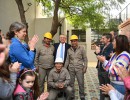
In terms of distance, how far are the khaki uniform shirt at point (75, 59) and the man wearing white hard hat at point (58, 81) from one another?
50cm

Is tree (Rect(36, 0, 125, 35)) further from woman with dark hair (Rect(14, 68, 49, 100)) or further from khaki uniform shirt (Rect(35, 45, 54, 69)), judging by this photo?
woman with dark hair (Rect(14, 68, 49, 100))

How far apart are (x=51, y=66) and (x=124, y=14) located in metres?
4.11

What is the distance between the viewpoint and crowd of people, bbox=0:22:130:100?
1.99m

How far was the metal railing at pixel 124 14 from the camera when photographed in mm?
7523

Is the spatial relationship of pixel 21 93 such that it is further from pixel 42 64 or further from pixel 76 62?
pixel 76 62

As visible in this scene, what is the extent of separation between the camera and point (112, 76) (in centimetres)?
319

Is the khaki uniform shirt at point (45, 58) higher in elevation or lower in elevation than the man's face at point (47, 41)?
lower

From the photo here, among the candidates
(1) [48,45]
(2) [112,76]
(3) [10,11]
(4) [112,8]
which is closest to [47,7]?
(3) [10,11]

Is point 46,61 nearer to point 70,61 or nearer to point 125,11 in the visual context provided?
point 70,61

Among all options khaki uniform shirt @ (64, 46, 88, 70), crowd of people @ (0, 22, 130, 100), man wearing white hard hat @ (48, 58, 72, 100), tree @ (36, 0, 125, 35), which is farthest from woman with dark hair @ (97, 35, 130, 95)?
tree @ (36, 0, 125, 35)

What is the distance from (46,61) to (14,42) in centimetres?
254

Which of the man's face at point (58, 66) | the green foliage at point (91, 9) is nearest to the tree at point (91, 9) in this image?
the green foliage at point (91, 9)

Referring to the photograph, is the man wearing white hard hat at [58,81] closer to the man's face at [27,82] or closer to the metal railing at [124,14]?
the man's face at [27,82]

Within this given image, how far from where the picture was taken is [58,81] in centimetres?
486
